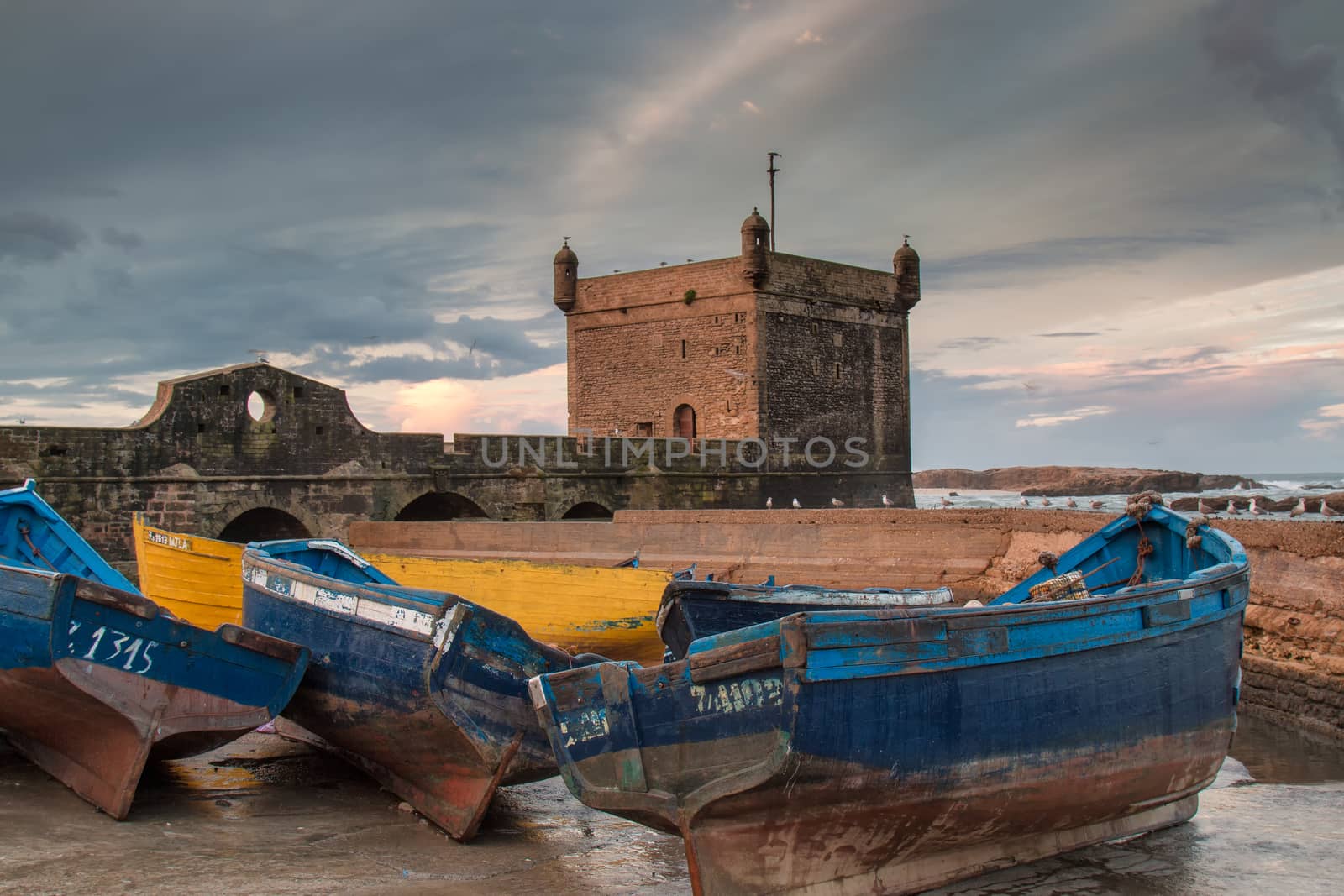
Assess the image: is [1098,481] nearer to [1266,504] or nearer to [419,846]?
[1266,504]

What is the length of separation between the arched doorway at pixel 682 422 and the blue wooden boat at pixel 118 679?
19.6 metres

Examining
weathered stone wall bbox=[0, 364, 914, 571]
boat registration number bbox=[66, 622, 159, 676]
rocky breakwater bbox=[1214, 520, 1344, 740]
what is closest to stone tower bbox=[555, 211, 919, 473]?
weathered stone wall bbox=[0, 364, 914, 571]

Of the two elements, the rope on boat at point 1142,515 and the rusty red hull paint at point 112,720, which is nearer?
the rusty red hull paint at point 112,720

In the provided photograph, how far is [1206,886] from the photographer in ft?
17.6

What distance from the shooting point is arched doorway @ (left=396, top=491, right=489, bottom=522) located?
780 inches

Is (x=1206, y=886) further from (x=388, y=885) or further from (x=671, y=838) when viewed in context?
(x=388, y=885)

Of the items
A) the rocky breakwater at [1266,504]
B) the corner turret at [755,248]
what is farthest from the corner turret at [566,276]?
the rocky breakwater at [1266,504]

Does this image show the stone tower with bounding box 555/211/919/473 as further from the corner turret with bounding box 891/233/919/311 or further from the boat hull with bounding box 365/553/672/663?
the boat hull with bounding box 365/553/672/663

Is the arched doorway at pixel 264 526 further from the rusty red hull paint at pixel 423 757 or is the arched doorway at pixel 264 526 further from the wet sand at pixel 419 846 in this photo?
the rusty red hull paint at pixel 423 757

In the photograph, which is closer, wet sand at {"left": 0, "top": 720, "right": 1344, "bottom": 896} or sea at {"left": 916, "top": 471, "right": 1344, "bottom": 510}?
wet sand at {"left": 0, "top": 720, "right": 1344, "bottom": 896}

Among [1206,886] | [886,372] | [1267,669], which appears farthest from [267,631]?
[886,372]

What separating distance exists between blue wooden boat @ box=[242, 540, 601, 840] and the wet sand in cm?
31

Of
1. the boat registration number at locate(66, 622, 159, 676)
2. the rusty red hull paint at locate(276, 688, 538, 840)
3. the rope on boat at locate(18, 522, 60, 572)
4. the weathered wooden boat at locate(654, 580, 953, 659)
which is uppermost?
the rope on boat at locate(18, 522, 60, 572)

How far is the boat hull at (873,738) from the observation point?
459 centimetres
